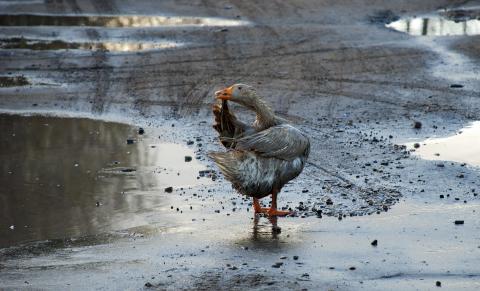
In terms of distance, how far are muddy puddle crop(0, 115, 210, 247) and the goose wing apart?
1.15 meters

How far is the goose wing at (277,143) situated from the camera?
30.9ft

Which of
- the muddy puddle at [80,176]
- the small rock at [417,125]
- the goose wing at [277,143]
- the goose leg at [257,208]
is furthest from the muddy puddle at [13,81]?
the goose wing at [277,143]

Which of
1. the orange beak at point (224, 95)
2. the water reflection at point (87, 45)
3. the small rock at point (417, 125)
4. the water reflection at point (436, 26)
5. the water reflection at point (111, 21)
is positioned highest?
the water reflection at point (111, 21)

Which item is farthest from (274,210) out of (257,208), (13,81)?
(13,81)

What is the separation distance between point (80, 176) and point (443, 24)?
11.2m

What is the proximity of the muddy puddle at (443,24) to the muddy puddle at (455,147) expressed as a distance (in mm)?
6609

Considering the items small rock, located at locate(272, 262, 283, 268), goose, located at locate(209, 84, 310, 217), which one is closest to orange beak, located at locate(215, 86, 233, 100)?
goose, located at locate(209, 84, 310, 217)

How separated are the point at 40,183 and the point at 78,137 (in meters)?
2.05

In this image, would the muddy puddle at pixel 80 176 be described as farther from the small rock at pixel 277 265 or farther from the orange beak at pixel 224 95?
the small rock at pixel 277 265

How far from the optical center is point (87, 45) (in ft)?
60.7

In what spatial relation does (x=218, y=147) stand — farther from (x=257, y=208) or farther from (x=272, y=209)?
(x=272, y=209)

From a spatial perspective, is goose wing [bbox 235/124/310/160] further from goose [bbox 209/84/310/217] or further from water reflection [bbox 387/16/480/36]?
water reflection [bbox 387/16/480/36]

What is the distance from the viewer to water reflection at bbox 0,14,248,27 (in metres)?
20.4

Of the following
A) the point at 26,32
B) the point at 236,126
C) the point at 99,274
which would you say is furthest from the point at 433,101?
the point at 26,32
